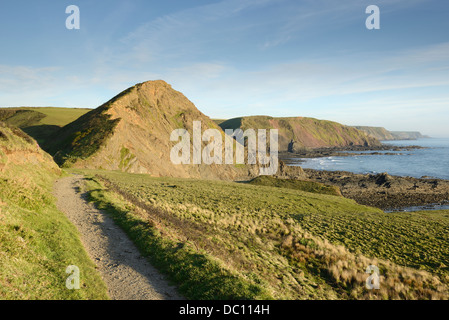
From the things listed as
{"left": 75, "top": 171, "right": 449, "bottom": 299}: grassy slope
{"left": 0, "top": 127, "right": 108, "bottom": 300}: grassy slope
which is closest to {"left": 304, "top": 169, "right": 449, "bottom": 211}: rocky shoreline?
{"left": 75, "top": 171, "right": 449, "bottom": 299}: grassy slope

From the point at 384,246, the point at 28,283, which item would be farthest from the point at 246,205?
the point at 28,283

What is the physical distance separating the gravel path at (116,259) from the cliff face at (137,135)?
3575 centimetres

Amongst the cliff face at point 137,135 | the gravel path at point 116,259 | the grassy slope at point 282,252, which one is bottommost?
the grassy slope at point 282,252

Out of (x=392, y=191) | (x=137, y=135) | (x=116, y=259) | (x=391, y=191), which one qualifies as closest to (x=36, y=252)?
(x=116, y=259)

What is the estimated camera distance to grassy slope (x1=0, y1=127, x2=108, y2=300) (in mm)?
7422

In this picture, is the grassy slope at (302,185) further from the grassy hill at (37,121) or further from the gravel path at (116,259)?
the grassy hill at (37,121)

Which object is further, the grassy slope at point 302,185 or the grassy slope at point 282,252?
the grassy slope at point 302,185

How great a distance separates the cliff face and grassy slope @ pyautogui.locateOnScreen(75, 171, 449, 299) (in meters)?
32.1

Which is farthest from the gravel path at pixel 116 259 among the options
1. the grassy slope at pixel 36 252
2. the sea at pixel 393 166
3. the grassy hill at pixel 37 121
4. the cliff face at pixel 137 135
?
the sea at pixel 393 166

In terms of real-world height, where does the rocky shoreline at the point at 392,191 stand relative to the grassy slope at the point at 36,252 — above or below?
below

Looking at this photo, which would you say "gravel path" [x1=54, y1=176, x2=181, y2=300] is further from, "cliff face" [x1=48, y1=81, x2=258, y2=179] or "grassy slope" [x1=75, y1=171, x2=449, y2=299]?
"cliff face" [x1=48, y1=81, x2=258, y2=179]

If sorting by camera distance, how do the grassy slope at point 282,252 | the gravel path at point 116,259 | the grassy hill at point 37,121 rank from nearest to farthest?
the gravel path at point 116,259, the grassy slope at point 282,252, the grassy hill at point 37,121

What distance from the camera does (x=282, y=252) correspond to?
1741 cm

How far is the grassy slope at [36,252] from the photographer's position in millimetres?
7422
